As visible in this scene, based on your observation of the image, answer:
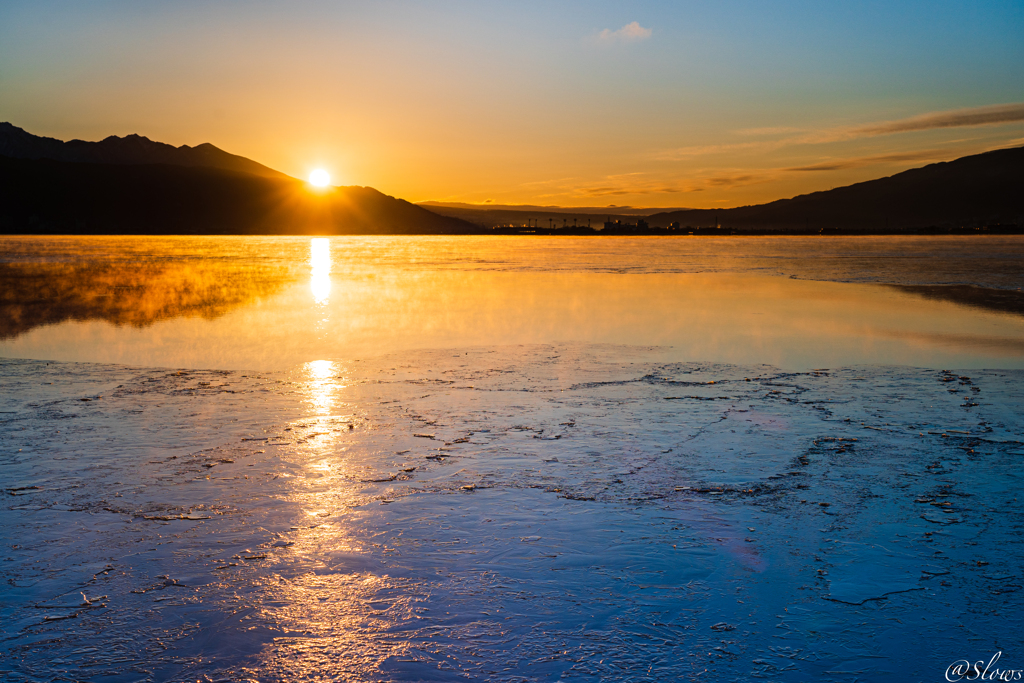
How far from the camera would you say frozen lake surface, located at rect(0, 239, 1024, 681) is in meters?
3.75

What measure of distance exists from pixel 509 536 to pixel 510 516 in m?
0.36

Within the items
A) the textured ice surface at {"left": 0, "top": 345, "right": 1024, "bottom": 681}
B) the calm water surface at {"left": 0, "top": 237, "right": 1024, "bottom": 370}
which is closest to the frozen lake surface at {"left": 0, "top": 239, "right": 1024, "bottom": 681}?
the textured ice surface at {"left": 0, "top": 345, "right": 1024, "bottom": 681}

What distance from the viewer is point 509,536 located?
509cm

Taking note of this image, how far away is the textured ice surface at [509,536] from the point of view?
12.2 feet

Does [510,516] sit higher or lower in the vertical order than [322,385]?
lower

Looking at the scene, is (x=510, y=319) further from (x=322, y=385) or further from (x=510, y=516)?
(x=510, y=516)

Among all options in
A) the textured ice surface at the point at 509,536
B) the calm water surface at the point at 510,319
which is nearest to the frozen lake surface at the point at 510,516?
the textured ice surface at the point at 509,536

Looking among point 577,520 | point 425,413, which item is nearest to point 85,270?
point 425,413

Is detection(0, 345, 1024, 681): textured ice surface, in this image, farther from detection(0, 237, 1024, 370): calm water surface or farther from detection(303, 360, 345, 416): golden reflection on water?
detection(0, 237, 1024, 370): calm water surface
